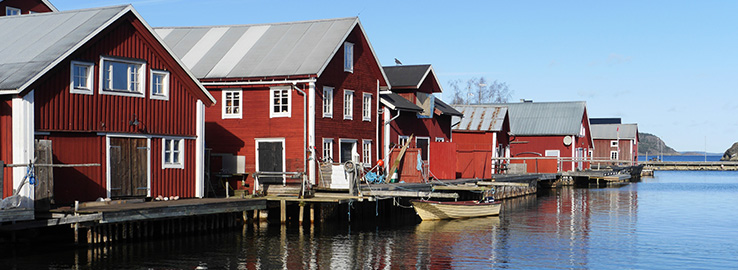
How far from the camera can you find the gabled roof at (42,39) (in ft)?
88.6

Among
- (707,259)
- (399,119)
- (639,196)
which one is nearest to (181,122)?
(399,119)

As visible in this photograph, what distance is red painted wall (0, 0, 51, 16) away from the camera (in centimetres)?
4232

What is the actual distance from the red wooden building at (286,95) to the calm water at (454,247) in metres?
5.36

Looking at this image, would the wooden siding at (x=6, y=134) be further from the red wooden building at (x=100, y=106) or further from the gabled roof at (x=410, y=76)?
the gabled roof at (x=410, y=76)

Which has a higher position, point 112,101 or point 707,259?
point 112,101

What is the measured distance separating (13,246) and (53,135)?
3957 mm

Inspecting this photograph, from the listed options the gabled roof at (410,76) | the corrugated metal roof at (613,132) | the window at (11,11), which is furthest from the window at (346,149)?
the corrugated metal roof at (613,132)

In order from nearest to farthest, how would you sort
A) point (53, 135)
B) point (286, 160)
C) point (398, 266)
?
point (398, 266) → point (53, 135) → point (286, 160)

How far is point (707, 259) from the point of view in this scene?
28469mm

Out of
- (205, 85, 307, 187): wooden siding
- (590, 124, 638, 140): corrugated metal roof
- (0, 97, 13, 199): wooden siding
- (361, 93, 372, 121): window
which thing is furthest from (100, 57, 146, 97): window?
(590, 124, 638, 140): corrugated metal roof

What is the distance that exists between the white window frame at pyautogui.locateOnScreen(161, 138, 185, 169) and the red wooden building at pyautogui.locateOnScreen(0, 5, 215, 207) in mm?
39

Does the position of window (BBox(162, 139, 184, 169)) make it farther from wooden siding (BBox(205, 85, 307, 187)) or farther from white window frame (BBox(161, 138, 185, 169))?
wooden siding (BBox(205, 85, 307, 187))

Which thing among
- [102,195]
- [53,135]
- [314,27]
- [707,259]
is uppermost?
[314,27]

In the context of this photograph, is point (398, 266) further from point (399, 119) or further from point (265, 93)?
point (399, 119)
